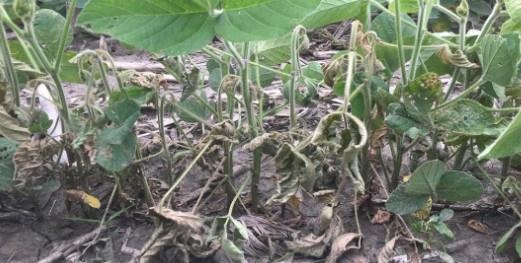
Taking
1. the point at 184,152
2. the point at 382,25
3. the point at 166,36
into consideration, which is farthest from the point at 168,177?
the point at 382,25

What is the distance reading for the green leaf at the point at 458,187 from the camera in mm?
1012

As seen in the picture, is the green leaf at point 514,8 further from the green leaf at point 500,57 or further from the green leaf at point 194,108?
the green leaf at point 194,108

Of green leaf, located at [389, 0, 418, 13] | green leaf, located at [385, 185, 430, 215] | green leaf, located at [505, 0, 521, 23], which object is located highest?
green leaf, located at [505, 0, 521, 23]

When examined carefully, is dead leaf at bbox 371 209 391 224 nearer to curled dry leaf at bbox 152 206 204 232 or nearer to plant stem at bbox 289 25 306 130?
plant stem at bbox 289 25 306 130

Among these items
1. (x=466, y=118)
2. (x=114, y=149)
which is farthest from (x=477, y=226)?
Answer: (x=114, y=149)

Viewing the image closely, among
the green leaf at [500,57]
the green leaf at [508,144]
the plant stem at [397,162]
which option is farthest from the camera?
the plant stem at [397,162]

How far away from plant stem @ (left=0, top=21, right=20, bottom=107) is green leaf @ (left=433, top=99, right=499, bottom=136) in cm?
65

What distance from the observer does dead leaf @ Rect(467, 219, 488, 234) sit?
110 cm

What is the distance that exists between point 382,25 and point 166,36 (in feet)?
1.35

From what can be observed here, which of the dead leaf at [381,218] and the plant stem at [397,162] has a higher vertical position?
the plant stem at [397,162]

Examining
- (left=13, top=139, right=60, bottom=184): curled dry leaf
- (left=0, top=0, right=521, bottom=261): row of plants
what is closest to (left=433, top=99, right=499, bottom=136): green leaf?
(left=0, top=0, right=521, bottom=261): row of plants

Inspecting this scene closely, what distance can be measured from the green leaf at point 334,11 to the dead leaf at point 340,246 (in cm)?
38

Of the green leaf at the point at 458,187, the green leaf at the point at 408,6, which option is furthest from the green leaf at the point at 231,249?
the green leaf at the point at 408,6

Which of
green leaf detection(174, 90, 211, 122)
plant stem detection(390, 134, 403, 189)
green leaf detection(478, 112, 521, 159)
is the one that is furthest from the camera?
green leaf detection(174, 90, 211, 122)
